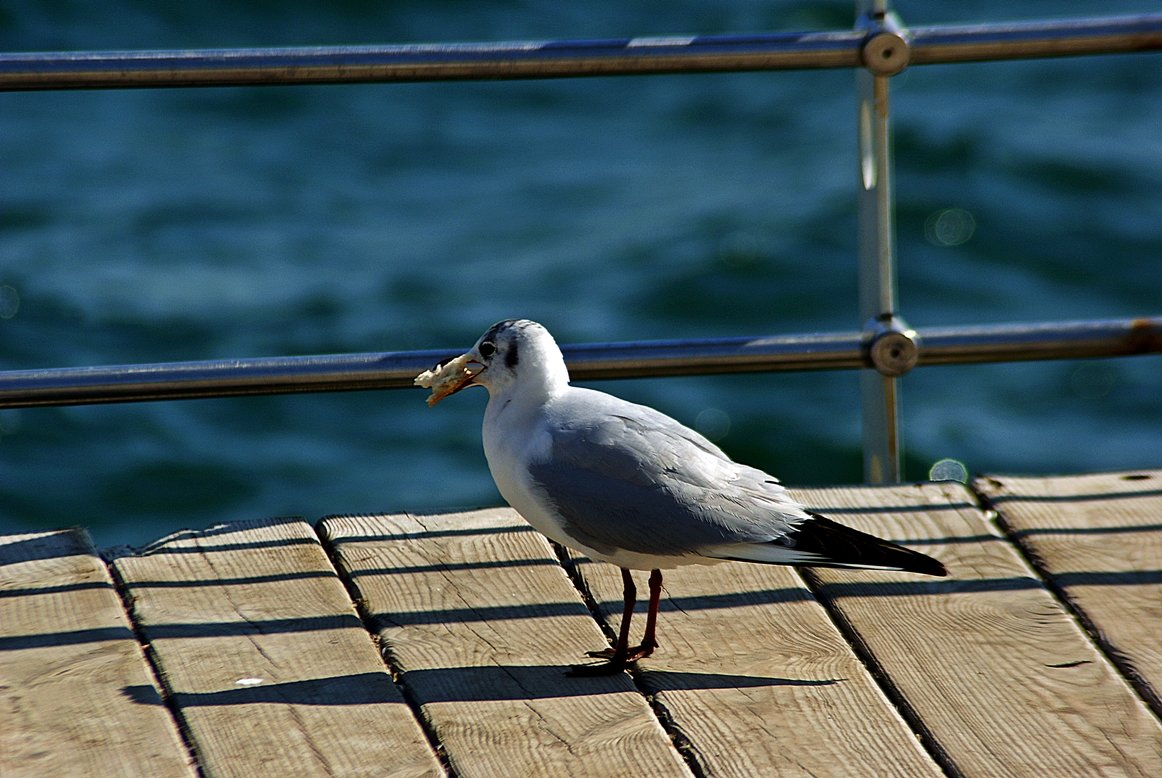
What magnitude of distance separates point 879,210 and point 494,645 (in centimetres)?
114

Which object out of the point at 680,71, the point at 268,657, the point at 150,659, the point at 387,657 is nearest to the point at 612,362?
the point at 680,71

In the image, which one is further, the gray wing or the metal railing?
the metal railing

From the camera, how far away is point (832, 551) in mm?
2188

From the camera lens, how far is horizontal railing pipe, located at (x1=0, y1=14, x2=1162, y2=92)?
8.85 feet

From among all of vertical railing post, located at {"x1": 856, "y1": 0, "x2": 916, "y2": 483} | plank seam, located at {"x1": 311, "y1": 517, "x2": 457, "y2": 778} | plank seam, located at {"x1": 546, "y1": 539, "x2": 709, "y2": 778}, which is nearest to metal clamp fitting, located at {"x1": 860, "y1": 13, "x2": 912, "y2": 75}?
vertical railing post, located at {"x1": 856, "y1": 0, "x2": 916, "y2": 483}

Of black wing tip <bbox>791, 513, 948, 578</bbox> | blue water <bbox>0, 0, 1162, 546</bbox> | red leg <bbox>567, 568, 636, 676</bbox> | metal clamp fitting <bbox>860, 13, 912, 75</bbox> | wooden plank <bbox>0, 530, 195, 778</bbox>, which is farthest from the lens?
blue water <bbox>0, 0, 1162, 546</bbox>

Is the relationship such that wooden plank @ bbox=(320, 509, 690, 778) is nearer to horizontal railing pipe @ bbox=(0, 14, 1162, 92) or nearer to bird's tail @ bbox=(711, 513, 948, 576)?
bird's tail @ bbox=(711, 513, 948, 576)

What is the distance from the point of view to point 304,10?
9.83 m

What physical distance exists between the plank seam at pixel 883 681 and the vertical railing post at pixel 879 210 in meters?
0.53

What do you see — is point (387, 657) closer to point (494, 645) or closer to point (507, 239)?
point (494, 645)

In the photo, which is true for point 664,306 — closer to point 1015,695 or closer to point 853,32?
point 853,32

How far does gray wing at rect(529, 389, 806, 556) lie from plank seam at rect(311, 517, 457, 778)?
0.32 m

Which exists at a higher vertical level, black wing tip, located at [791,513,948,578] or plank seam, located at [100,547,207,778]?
black wing tip, located at [791,513,948,578]

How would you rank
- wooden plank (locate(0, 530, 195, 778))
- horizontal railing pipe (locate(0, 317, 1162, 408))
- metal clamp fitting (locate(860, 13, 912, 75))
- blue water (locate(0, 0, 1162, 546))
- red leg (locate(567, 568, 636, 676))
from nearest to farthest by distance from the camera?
wooden plank (locate(0, 530, 195, 778)), red leg (locate(567, 568, 636, 676)), horizontal railing pipe (locate(0, 317, 1162, 408)), metal clamp fitting (locate(860, 13, 912, 75)), blue water (locate(0, 0, 1162, 546))
